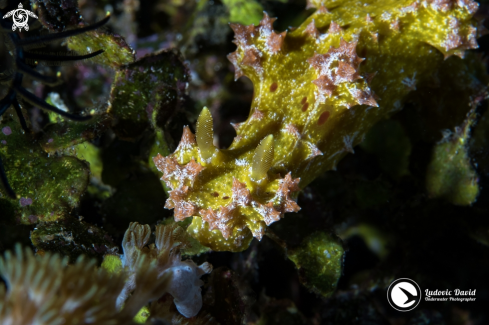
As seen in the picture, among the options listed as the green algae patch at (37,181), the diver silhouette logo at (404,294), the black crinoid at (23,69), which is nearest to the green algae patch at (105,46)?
the black crinoid at (23,69)

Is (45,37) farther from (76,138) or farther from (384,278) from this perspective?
(384,278)

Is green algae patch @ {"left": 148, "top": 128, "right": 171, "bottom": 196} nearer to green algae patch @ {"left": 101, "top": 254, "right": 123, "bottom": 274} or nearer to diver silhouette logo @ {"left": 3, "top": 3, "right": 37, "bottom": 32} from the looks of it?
green algae patch @ {"left": 101, "top": 254, "right": 123, "bottom": 274}

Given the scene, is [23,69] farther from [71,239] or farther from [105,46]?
[71,239]

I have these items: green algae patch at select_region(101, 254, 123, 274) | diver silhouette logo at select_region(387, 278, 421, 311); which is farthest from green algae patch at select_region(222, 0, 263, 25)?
diver silhouette logo at select_region(387, 278, 421, 311)

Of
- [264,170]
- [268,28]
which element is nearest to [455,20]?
[268,28]

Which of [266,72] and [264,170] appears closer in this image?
[264,170]

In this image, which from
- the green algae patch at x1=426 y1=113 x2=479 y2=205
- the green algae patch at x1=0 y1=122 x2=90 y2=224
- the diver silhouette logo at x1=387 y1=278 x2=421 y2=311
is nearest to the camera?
the green algae patch at x1=0 y1=122 x2=90 y2=224
